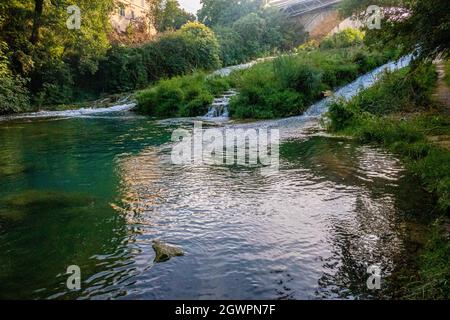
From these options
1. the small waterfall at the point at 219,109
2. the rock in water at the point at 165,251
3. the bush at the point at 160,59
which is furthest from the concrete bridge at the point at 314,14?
the rock in water at the point at 165,251

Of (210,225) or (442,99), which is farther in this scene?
(442,99)

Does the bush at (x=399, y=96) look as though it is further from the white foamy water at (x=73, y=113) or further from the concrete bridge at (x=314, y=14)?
the concrete bridge at (x=314, y=14)

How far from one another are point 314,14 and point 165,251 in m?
48.7

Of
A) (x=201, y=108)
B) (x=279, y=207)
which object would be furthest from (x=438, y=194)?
(x=201, y=108)

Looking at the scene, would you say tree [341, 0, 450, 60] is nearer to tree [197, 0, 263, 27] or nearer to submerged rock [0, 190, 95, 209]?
submerged rock [0, 190, 95, 209]

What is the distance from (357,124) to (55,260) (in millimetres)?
9902

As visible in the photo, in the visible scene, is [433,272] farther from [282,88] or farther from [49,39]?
[49,39]

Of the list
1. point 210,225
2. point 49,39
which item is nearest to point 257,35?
point 49,39

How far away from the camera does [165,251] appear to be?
4.59m

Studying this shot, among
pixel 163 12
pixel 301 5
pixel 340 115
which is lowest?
pixel 340 115

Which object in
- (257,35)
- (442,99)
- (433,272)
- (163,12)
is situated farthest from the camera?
(257,35)

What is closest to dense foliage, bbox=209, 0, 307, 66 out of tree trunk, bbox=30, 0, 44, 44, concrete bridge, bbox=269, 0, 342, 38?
concrete bridge, bbox=269, 0, 342, 38

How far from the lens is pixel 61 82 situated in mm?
29141
